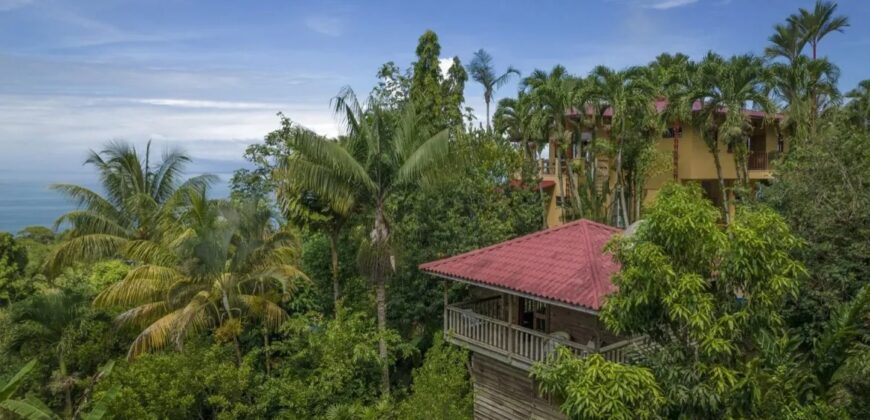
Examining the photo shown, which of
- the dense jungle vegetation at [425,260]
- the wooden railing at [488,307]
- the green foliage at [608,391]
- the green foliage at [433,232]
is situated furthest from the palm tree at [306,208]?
the green foliage at [608,391]

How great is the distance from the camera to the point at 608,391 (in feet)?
24.1

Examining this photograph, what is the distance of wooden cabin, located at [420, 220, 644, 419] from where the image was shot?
1269 cm

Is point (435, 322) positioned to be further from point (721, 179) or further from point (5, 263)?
point (5, 263)

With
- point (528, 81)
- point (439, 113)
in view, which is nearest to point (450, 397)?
point (439, 113)

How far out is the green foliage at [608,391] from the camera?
23.8ft

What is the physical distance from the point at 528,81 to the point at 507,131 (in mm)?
4597

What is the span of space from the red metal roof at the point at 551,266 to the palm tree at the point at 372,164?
5.49ft

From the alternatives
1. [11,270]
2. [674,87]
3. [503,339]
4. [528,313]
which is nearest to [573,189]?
[674,87]

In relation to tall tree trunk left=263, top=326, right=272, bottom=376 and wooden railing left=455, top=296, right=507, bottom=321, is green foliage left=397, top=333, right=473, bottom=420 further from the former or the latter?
tall tree trunk left=263, top=326, right=272, bottom=376

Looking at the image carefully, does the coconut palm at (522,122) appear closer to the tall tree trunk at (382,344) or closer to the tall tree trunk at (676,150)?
the tall tree trunk at (676,150)

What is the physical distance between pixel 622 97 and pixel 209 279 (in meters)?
16.9

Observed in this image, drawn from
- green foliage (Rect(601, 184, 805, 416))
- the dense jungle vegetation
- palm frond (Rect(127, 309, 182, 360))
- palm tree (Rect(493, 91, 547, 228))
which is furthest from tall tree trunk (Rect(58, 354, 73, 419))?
palm tree (Rect(493, 91, 547, 228))

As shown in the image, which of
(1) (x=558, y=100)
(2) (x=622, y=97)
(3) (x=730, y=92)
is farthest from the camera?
(1) (x=558, y=100)

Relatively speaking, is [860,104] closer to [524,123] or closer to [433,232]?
[524,123]
